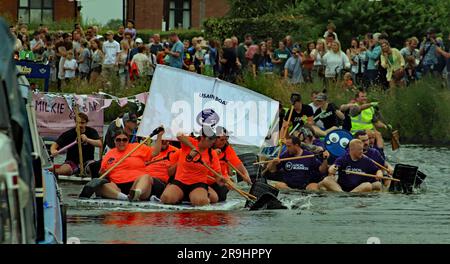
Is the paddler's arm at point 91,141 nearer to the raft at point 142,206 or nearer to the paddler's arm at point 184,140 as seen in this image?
the raft at point 142,206

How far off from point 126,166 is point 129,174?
0.15 meters

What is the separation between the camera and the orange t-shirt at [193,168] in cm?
1867

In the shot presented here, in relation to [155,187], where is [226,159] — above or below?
above

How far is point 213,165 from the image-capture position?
18734mm

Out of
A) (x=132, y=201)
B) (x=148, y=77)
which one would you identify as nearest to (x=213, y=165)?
(x=132, y=201)

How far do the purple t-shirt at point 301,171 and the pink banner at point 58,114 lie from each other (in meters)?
4.14

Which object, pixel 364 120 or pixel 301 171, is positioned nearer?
pixel 301 171

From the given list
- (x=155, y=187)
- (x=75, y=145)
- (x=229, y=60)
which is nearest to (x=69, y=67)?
(x=229, y=60)

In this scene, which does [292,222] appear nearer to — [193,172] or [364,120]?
[193,172]

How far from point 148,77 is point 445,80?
298 inches

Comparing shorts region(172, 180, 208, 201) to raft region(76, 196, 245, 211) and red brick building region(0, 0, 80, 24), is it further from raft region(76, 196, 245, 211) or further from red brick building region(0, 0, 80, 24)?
red brick building region(0, 0, 80, 24)

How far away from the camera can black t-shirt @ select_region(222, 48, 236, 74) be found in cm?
3585

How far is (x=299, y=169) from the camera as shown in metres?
22.2
